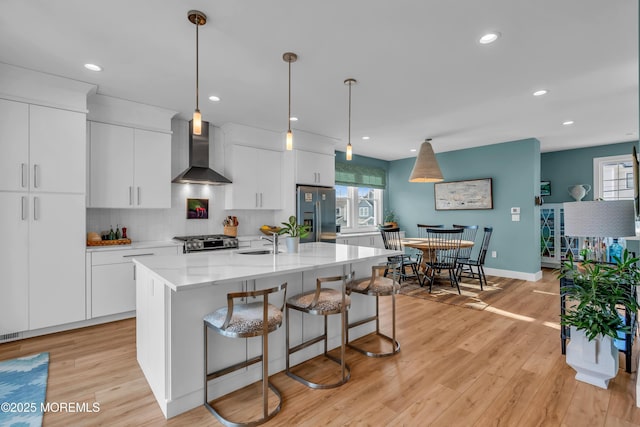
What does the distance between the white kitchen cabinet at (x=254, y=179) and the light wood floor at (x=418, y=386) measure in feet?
7.10

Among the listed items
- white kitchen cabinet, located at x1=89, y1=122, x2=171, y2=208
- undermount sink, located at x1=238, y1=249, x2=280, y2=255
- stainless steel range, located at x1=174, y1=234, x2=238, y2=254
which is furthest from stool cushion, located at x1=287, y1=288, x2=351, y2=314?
white kitchen cabinet, located at x1=89, y1=122, x2=171, y2=208

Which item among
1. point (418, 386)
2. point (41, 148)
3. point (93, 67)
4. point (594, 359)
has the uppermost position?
point (93, 67)

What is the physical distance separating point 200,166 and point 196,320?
2895mm

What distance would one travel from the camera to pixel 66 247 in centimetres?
320

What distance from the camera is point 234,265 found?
220 cm

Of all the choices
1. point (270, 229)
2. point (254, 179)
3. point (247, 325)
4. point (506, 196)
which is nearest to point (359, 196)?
point (506, 196)

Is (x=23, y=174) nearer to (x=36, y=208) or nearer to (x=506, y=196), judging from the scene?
(x=36, y=208)

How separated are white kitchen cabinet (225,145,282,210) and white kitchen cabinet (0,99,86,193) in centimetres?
181

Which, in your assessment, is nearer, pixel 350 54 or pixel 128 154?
pixel 350 54

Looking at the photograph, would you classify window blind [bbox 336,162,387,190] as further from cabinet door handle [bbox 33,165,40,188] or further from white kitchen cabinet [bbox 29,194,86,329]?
cabinet door handle [bbox 33,165,40,188]

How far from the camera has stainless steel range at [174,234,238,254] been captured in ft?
12.9

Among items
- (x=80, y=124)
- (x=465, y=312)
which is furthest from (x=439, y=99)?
(x=80, y=124)

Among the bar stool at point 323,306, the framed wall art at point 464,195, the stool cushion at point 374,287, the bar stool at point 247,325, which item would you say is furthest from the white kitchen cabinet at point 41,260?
the framed wall art at point 464,195

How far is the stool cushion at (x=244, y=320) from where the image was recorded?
70.5 inches
